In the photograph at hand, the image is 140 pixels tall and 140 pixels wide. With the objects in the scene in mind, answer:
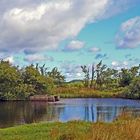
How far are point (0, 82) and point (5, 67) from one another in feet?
13.6

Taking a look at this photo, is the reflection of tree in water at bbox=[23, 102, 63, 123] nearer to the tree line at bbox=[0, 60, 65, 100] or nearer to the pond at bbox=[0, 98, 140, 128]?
the pond at bbox=[0, 98, 140, 128]

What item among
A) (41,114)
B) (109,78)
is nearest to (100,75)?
(109,78)

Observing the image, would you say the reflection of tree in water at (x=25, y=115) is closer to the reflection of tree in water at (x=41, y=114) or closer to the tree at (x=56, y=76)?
the reflection of tree in water at (x=41, y=114)

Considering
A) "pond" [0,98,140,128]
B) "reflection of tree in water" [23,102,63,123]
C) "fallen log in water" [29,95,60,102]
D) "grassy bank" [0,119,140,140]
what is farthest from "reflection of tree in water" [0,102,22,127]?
"fallen log in water" [29,95,60,102]

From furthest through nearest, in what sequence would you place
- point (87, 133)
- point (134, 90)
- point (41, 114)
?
point (134, 90), point (41, 114), point (87, 133)

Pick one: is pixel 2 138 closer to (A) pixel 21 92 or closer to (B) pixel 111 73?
(A) pixel 21 92

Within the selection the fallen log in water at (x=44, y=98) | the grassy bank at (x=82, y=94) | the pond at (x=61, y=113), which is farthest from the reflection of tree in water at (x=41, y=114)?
the grassy bank at (x=82, y=94)

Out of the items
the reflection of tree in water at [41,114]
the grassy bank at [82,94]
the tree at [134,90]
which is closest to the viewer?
the reflection of tree in water at [41,114]

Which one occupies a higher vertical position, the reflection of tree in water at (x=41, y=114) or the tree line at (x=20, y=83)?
the tree line at (x=20, y=83)

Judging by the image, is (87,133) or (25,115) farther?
(25,115)

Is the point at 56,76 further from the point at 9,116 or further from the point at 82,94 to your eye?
the point at 9,116

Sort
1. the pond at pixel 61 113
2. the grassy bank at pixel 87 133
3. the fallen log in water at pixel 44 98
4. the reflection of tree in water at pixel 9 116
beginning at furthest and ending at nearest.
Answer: the fallen log in water at pixel 44 98 < the pond at pixel 61 113 < the reflection of tree in water at pixel 9 116 < the grassy bank at pixel 87 133

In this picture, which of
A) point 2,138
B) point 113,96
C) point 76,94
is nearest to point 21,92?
point 76,94

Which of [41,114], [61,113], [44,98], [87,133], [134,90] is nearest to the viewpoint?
[87,133]
